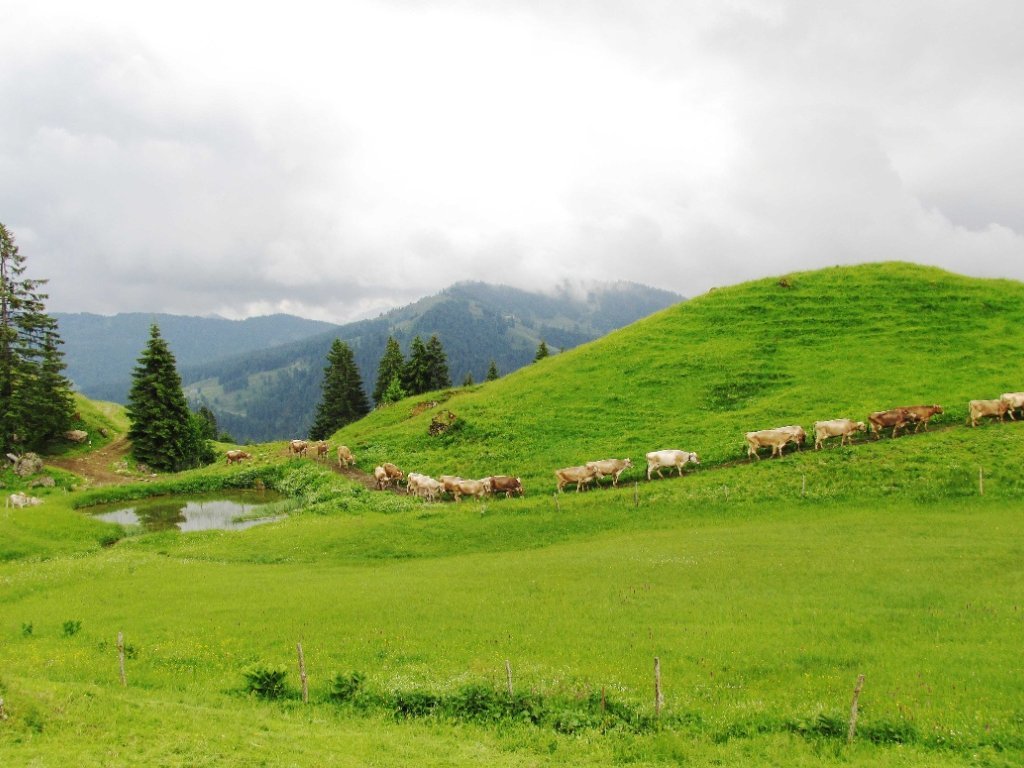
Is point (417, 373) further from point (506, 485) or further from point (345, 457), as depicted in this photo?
point (506, 485)

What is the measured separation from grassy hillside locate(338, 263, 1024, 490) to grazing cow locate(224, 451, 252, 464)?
1110cm

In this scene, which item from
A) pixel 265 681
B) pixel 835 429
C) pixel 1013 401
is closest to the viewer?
pixel 265 681

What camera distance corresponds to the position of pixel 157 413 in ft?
206

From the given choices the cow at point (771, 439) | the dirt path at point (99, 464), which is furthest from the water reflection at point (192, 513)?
the cow at point (771, 439)

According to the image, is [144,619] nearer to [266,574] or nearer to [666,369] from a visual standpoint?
[266,574]

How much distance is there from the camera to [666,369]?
54281 mm

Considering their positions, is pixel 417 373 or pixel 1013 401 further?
pixel 417 373

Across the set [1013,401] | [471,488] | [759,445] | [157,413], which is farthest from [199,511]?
[1013,401]

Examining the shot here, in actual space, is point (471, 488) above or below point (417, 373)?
below

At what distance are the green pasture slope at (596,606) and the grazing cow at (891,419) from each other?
2275mm

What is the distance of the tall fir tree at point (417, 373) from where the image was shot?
8969cm

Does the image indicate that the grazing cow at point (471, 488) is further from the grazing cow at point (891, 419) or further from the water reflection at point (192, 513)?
the grazing cow at point (891, 419)

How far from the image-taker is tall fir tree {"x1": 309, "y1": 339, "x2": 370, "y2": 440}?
93.6 m

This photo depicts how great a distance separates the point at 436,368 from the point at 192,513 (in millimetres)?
49440
